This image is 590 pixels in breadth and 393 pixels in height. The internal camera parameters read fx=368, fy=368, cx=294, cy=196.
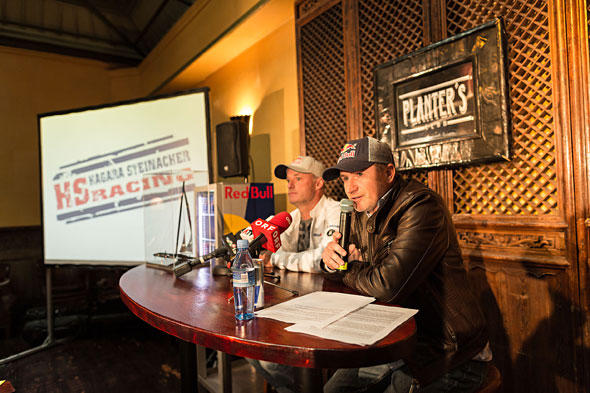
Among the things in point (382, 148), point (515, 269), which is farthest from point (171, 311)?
point (515, 269)

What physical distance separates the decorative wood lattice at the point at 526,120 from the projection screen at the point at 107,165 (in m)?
2.30

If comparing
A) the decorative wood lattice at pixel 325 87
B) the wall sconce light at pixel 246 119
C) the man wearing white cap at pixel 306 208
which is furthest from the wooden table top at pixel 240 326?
the wall sconce light at pixel 246 119

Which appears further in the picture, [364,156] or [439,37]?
[439,37]

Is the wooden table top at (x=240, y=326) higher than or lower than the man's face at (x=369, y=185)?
lower

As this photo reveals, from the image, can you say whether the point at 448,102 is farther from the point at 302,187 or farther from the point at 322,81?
the point at 322,81

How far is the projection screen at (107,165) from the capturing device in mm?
3355

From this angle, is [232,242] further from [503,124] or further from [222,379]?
[503,124]

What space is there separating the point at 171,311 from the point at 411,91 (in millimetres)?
1873

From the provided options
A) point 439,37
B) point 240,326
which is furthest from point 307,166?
point 240,326

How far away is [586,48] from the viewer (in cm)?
162

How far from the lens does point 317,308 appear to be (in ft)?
3.81

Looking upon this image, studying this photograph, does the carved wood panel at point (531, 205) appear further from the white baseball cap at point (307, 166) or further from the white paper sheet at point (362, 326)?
the white paper sheet at point (362, 326)

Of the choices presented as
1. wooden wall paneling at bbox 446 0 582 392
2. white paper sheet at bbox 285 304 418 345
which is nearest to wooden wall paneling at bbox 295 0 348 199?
wooden wall paneling at bbox 446 0 582 392

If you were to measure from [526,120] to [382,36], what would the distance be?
3.73 feet
